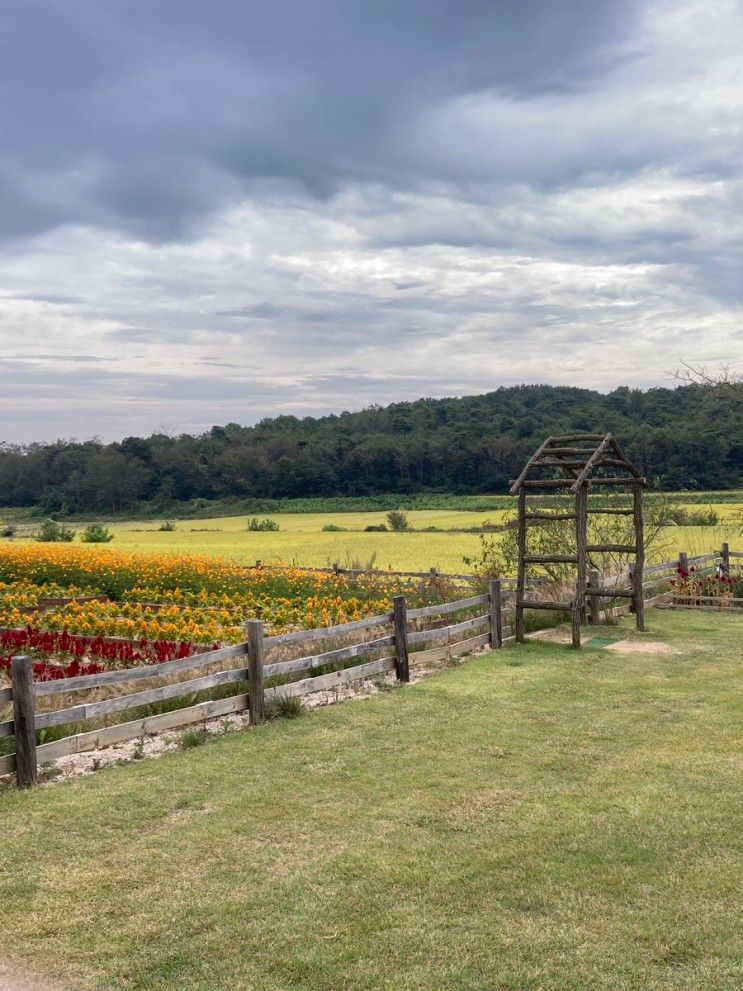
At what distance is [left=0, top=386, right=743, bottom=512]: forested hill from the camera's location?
6125 cm

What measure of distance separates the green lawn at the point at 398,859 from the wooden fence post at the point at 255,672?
0.32 meters

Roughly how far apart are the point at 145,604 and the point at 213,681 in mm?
10094

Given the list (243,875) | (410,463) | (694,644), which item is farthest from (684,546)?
(410,463)

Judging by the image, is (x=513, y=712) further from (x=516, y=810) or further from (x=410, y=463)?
(x=410, y=463)

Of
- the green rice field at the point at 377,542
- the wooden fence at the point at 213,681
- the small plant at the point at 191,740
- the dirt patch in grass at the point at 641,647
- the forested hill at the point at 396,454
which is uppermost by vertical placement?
the forested hill at the point at 396,454

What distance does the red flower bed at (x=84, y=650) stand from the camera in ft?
35.3

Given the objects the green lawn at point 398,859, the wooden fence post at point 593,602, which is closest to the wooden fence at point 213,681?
the green lawn at point 398,859

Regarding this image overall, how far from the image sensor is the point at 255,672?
353 inches

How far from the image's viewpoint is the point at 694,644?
13.6 m

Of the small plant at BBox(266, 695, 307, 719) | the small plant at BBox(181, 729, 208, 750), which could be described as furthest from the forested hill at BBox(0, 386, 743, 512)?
the small plant at BBox(181, 729, 208, 750)

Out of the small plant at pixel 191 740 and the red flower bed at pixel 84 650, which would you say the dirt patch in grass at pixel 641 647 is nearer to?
the red flower bed at pixel 84 650

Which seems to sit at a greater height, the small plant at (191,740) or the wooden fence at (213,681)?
the wooden fence at (213,681)

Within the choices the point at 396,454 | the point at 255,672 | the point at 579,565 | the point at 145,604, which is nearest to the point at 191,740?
the point at 255,672

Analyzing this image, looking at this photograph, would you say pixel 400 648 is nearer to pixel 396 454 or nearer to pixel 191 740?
pixel 191 740
